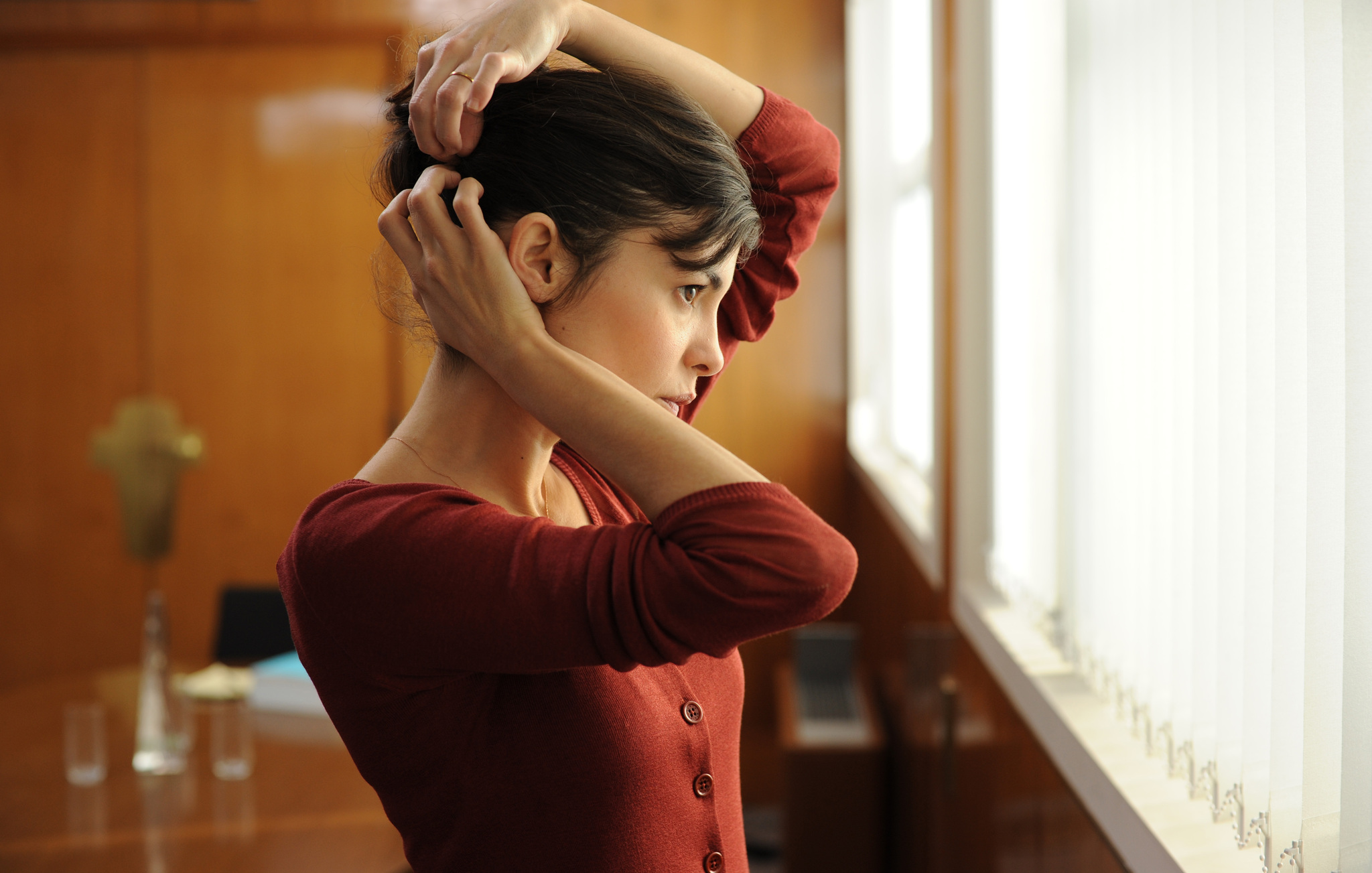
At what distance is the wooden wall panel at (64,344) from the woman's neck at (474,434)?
353 centimetres

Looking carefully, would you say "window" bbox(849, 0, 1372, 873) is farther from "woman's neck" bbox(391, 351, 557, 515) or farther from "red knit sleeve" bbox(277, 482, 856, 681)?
"woman's neck" bbox(391, 351, 557, 515)

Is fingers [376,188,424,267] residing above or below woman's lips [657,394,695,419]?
above

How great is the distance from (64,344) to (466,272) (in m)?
3.75

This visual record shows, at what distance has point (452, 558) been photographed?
0.68 meters

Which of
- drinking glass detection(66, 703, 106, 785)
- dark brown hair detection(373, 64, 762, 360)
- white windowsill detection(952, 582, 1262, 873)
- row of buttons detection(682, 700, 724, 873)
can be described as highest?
dark brown hair detection(373, 64, 762, 360)

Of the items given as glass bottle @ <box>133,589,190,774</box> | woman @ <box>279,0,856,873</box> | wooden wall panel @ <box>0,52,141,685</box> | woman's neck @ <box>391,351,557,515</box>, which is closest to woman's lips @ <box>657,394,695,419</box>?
woman @ <box>279,0,856,873</box>

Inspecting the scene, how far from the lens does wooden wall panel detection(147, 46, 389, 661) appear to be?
3789 mm

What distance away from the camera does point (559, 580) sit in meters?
0.66

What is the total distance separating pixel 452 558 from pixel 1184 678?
72cm

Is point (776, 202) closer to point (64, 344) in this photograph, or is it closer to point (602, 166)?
point (602, 166)

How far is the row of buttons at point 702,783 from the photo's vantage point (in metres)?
0.85

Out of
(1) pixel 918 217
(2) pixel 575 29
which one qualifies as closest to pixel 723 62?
(1) pixel 918 217

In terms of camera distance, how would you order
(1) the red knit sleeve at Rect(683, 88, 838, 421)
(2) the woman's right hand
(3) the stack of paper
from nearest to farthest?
(2) the woman's right hand → (1) the red knit sleeve at Rect(683, 88, 838, 421) → (3) the stack of paper

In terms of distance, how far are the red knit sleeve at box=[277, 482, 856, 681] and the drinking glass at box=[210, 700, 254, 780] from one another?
124 centimetres
